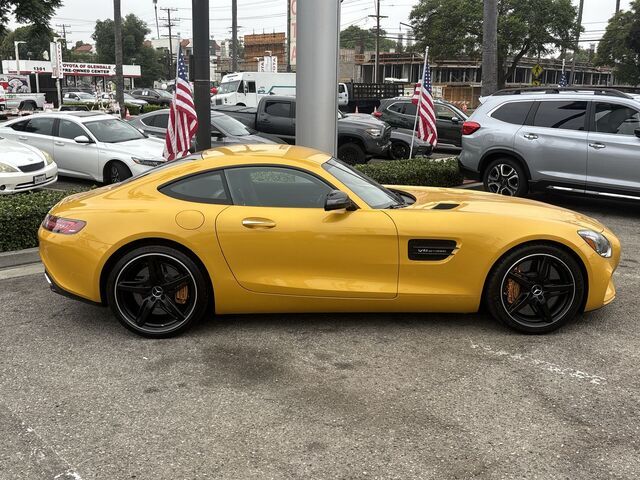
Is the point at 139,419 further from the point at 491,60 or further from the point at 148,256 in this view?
the point at 491,60

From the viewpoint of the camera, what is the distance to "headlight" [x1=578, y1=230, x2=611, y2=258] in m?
4.69

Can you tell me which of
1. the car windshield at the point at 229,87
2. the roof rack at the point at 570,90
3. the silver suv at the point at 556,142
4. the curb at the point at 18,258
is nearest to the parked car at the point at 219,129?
the silver suv at the point at 556,142

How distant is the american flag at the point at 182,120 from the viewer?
9.40 m

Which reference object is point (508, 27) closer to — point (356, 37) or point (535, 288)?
point (535, 288)

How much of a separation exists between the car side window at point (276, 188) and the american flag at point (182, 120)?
16.0 ft

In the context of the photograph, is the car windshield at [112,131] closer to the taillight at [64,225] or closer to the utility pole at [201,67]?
the utility pole at [201,67]

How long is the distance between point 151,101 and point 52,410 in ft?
147

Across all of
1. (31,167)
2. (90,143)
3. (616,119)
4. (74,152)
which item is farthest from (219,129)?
(616,119)

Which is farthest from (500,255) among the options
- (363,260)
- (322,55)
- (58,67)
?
(58,67)

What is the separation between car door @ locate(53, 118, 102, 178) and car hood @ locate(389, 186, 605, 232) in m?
7.74

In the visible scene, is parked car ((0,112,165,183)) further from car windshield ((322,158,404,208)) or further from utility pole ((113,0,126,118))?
utility pole ((113,0,126,118))

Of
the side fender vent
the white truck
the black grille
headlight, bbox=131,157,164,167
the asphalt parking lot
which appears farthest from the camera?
the white truck

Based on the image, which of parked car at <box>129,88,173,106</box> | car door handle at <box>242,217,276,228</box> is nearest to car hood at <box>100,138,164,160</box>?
car door handle at <box>242,217,276,228</box>

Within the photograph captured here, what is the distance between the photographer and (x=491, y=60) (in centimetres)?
1555
